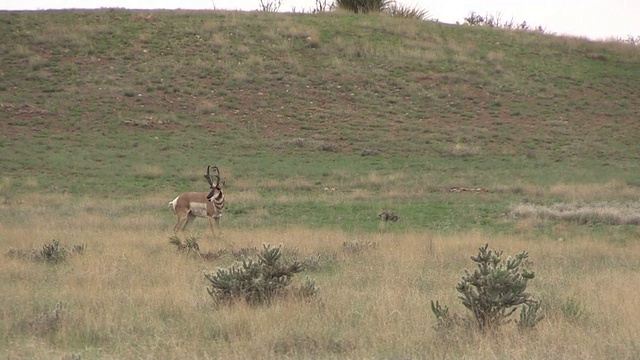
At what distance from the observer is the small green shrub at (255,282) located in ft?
32.3

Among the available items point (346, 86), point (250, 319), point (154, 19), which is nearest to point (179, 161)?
point (346, 86)

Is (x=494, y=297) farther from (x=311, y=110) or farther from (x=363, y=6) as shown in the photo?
(x=363, y=6)

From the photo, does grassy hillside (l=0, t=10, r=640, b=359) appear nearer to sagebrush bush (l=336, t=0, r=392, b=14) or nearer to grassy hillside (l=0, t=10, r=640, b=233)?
grassy hillside (l=0, t=10, r=640, b=233)

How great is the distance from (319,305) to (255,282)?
2.64 feet

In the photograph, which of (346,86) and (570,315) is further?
(346,86)

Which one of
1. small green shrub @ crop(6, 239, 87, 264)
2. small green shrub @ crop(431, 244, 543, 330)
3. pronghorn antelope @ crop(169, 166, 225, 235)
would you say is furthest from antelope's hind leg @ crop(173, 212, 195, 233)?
small green shrub @ crop(431, 244, 543, 330)

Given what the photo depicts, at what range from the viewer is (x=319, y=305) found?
954 centimetres

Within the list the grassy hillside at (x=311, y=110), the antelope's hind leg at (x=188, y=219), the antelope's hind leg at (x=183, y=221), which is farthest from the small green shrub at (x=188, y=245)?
the grassy hillside at (x=311, y=110)

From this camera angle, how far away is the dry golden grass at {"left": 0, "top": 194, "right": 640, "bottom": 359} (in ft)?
25.5

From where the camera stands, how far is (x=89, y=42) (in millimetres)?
45344

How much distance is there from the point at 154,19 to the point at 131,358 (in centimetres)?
4426

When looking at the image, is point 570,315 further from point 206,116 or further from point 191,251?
point 206,116

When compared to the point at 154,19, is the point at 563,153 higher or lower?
lower

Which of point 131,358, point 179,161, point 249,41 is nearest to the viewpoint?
point 131,358
